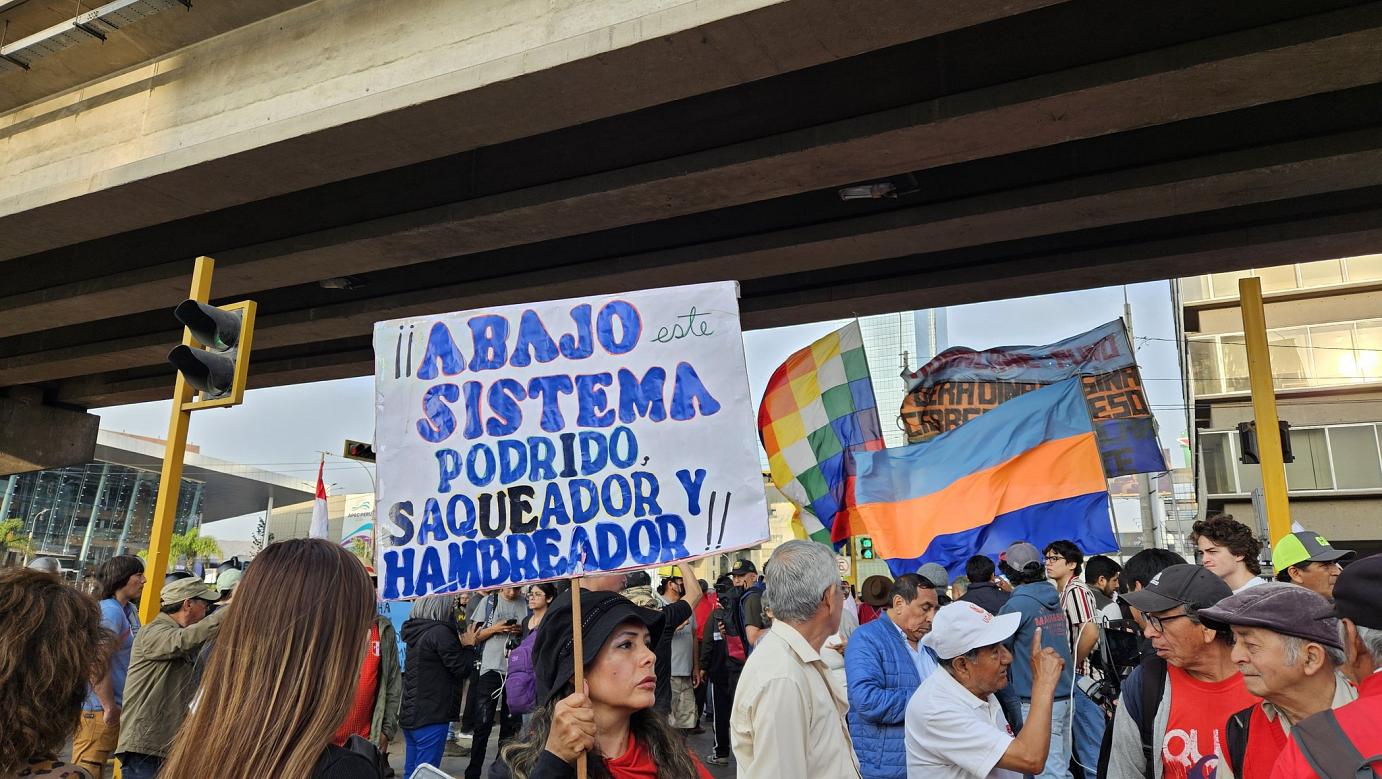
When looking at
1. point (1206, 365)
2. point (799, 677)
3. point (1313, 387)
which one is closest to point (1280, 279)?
point (1206, 365)

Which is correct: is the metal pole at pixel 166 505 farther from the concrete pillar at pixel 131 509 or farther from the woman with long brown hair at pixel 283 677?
the concrete pillar at pixel 131 509

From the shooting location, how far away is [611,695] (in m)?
2.82

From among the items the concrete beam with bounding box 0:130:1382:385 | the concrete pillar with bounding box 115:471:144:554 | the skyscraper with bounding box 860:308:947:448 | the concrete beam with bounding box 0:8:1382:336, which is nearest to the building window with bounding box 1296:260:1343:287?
the concrete beam with bounding box 0:130:1382:385

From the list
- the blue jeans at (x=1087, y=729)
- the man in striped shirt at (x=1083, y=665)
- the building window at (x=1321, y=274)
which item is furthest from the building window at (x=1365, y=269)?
the blue jeans at (x=1087, y=729)

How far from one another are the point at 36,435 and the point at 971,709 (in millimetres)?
23004

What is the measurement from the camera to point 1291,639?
106 inches

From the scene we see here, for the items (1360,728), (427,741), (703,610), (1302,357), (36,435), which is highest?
(1302,357)

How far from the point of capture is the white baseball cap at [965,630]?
12.7 feet

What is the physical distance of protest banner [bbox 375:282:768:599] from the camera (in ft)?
10.4

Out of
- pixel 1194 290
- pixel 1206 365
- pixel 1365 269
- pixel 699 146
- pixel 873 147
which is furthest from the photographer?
pixel 1194 290

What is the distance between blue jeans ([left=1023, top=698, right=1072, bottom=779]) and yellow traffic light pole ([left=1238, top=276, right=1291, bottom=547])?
3434 millimetres

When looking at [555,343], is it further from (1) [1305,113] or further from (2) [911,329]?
(2) [911,329]

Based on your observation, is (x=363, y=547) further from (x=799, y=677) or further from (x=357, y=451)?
(x=799, y=677)

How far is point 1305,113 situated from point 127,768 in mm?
10859
